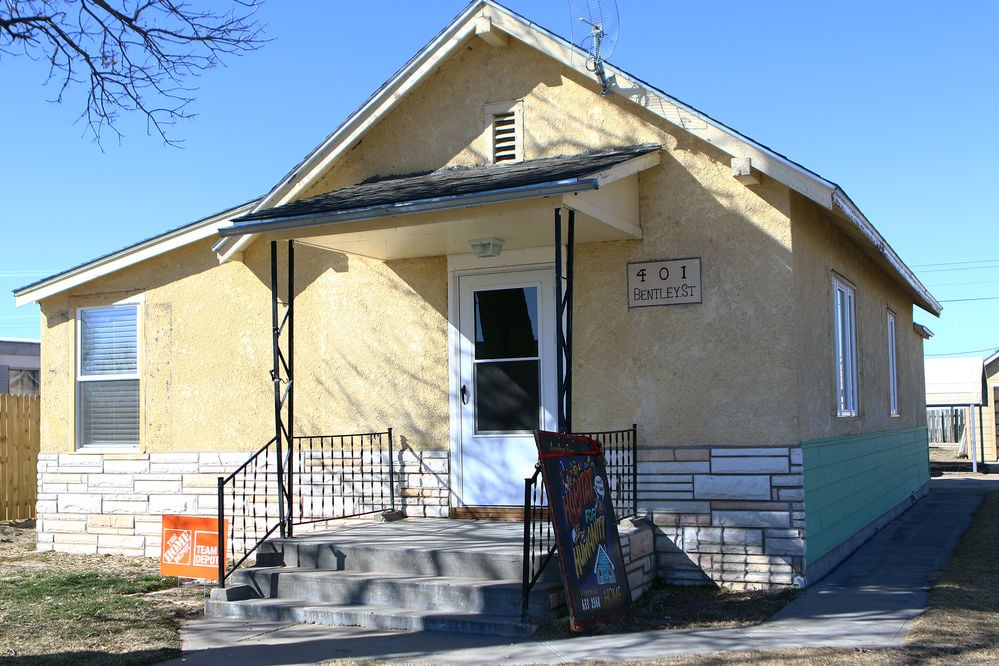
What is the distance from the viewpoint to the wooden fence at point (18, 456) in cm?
1497

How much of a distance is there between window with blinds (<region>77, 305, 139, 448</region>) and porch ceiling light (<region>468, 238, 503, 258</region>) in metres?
4.70

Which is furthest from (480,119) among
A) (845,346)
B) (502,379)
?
(845,346)

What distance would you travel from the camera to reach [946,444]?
39.5 m

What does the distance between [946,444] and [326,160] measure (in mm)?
35680

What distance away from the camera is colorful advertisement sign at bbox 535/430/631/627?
683 centimetres

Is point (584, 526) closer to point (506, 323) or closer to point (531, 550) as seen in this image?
point (531, 550)

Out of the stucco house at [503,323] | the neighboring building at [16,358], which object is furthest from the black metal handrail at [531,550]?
the neighboring building at [16,358]

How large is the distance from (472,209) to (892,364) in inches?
366

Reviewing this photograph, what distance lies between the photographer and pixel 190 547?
9.06 metres

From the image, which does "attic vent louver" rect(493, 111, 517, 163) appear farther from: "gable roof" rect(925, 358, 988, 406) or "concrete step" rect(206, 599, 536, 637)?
"gable roof" rect(925, 358, 988, 406)


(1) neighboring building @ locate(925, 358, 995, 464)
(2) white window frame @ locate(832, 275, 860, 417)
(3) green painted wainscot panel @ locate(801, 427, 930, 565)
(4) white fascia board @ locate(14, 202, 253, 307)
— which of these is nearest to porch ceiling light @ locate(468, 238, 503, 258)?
(4) white fascia board @ locate(14, 202, 253, 307)

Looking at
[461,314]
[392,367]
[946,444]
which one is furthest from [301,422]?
[946,444]

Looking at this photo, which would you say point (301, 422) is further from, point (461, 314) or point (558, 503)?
point (558, 503)

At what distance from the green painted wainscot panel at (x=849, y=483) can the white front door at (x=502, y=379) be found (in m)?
2.38
